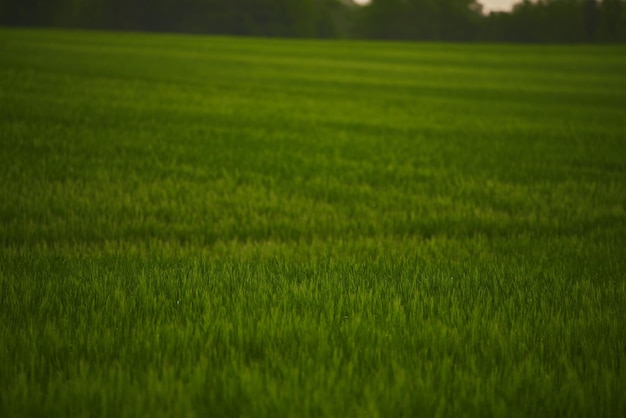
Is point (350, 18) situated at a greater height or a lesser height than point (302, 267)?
greater

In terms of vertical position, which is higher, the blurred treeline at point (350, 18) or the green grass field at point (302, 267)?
the blurred treeline at point (350, 18)

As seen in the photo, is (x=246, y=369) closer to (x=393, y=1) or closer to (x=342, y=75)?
(x=342, y=75)

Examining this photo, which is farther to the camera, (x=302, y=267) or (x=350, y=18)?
(x=350, y=18)

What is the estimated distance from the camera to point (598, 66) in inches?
1877

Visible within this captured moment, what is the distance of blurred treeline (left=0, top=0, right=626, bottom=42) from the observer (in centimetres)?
12562

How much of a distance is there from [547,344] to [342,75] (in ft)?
118

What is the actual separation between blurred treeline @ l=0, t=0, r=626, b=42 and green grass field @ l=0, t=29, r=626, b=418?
129869 mm

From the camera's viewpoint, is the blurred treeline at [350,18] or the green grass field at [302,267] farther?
the blurred treeline at [350,18]

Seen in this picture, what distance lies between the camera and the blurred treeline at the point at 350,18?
412 ft

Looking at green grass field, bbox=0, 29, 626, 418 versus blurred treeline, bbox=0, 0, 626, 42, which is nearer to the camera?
green grass field, bbox=0, 29, 626, 418

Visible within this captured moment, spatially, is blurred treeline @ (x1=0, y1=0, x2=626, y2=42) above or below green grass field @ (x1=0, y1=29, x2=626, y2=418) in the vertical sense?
above

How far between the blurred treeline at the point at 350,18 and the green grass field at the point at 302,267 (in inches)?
5113

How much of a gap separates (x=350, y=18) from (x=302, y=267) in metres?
161

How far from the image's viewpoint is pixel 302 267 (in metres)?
4.11
